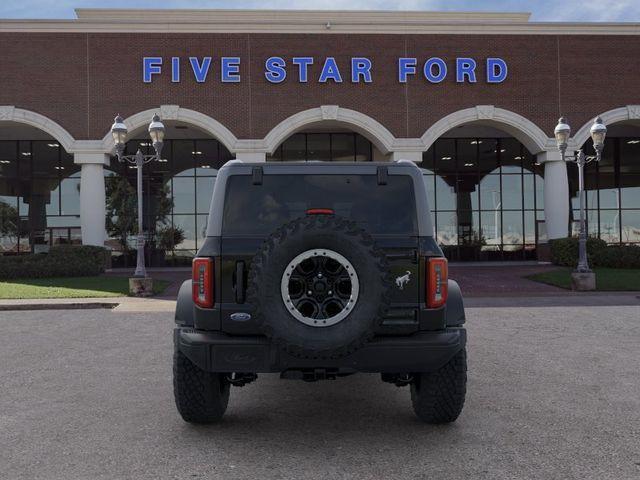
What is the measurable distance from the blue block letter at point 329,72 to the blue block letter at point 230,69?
3.67 meters

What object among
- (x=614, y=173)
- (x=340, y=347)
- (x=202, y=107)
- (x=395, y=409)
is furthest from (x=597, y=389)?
(x=614, y=173)

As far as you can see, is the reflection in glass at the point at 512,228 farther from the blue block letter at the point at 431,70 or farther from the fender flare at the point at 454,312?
the fender flare at the point at 454,312

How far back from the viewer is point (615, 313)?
39.6 ft

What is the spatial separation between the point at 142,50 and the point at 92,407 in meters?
22.1

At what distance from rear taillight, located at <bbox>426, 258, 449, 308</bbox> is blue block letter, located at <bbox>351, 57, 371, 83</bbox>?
70.8ft

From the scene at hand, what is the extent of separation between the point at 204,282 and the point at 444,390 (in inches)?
81.1

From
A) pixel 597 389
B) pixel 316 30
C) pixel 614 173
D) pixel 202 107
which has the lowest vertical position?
pixel 597 389

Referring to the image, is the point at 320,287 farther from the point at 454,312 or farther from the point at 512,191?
the point at 512,191

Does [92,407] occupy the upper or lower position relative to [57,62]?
lower

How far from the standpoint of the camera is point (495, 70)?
982 inches

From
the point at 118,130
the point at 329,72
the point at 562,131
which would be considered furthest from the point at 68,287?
the point at 562,131

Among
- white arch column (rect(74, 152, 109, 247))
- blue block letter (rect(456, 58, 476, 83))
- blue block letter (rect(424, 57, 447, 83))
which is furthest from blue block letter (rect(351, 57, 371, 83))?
white arch column (rect(74, 152, 109, 247))

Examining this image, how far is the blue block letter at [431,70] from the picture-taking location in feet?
81.1

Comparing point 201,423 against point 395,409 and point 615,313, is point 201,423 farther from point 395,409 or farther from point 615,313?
point 615,313
